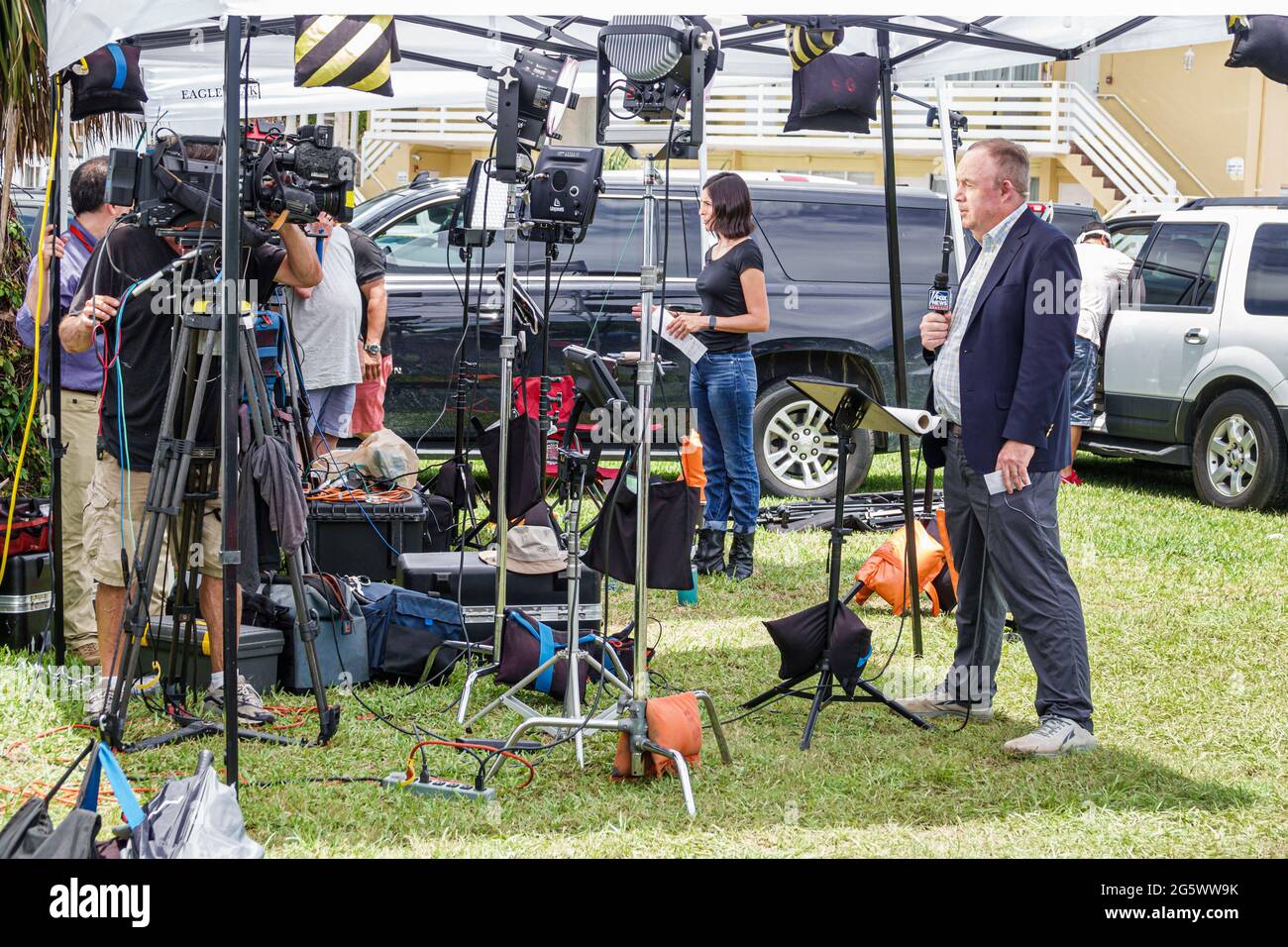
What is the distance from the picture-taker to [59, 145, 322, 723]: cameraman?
182 inches

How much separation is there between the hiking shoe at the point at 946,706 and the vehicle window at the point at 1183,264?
17.7 feet

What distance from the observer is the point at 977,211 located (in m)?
4.80

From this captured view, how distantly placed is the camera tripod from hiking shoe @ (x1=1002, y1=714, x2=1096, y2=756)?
2337 millimetres

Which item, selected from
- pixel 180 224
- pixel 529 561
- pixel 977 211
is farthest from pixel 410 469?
pixel 977 211

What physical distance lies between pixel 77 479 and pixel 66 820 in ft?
8.78

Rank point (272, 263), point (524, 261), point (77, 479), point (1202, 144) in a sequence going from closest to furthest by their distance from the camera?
point (272, 263), point (77, 479), point (524, 261), point (1202, 144)

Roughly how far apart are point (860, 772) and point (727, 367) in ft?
9.81

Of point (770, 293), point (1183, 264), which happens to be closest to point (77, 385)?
point (770, 293)

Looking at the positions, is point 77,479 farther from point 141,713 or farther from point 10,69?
point 10,69

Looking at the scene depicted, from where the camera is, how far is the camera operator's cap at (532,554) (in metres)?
5.77

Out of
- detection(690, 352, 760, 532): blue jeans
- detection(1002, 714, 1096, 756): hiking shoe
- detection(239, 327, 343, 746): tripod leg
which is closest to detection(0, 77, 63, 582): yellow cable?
detection(239, 327, 343, 746): tripod leg

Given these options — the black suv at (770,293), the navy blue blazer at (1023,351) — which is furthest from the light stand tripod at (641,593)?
the black suv at (770,293)

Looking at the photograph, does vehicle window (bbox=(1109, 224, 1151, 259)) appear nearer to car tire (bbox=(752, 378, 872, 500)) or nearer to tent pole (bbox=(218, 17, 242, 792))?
car tire (bbox=(752, 378, 872, 500))

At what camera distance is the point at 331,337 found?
278 inches
